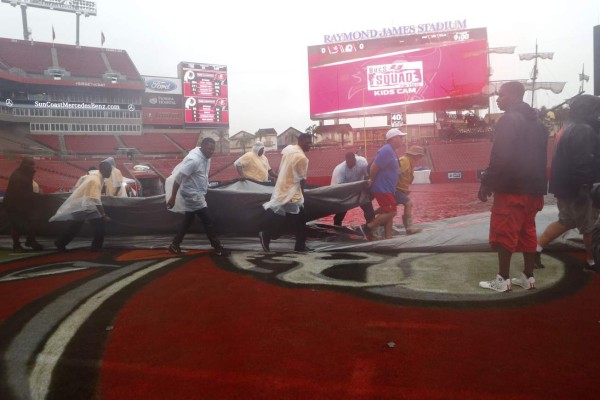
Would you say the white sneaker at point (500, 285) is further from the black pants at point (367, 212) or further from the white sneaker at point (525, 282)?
the black pants at point (367, 212)

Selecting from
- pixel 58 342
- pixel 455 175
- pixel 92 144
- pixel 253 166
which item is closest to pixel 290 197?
pixel 253 166

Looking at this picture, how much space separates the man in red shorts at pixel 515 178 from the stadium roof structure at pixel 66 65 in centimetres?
4090

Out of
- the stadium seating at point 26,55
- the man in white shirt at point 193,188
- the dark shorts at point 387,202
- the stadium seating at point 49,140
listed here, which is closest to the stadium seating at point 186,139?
the stadium seating at point 49,140

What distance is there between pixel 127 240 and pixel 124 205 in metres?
0.48

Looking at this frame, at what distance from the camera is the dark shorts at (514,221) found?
3041mm

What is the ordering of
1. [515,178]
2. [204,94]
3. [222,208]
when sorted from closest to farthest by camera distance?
[515,178], [222,208], [204,94]

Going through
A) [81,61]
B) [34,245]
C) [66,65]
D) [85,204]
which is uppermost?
[81,61]

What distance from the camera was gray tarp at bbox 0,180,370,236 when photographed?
228 inches

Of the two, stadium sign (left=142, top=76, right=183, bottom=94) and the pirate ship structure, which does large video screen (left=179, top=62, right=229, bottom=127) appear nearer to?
stadium sign (left=142, top=76, right=183, bottom=94)

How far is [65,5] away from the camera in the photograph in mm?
43531

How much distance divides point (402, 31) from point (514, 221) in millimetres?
29061

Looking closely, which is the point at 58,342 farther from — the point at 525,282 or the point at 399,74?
the point at 399,74

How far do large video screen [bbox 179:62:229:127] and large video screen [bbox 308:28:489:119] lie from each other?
14.8 meters

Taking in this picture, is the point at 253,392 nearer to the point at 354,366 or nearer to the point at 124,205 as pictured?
the point at 354,366
